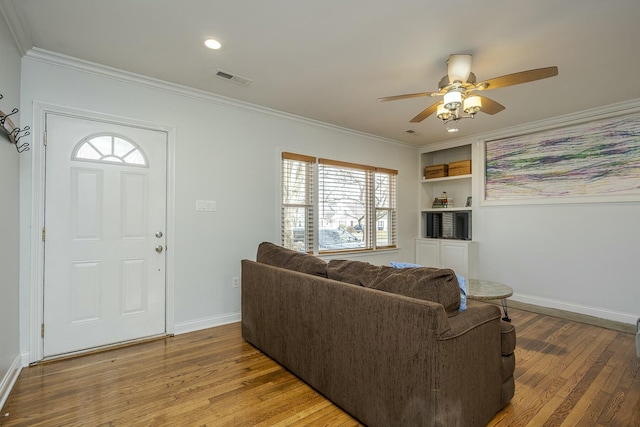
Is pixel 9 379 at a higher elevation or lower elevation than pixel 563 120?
lower

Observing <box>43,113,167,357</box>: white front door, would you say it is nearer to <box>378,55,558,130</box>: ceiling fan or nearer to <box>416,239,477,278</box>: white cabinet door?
<box>378,55,558,130</box>: ceiling fan

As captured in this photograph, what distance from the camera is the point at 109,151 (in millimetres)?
2881

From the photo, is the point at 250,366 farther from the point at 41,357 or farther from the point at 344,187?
the point at 344,187

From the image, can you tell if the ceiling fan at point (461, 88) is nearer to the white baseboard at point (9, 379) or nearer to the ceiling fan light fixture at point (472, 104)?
the ceiling fan light fixture at point (472, 104)

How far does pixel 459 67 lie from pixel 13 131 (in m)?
3.22

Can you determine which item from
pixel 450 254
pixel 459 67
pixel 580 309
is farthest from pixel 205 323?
pixel 580 309

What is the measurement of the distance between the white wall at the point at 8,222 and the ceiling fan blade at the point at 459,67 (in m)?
3.07

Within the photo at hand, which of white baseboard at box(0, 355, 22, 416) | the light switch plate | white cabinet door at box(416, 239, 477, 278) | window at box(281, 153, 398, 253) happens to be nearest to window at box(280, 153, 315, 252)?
window at box(281, 153, 398, 253)

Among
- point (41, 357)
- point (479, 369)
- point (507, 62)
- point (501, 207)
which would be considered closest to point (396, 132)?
point (501, 207)

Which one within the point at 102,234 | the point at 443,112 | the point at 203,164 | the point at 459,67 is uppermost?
the point at 459,67

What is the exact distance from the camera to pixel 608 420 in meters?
1.86

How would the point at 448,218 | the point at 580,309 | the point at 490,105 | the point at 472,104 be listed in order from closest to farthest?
the point at 472,104, the point at 490,105, the point at 580,309, the point at 448,218

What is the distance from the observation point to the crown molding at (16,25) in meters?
1.97

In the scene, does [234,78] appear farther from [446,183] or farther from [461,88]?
[446,183]
